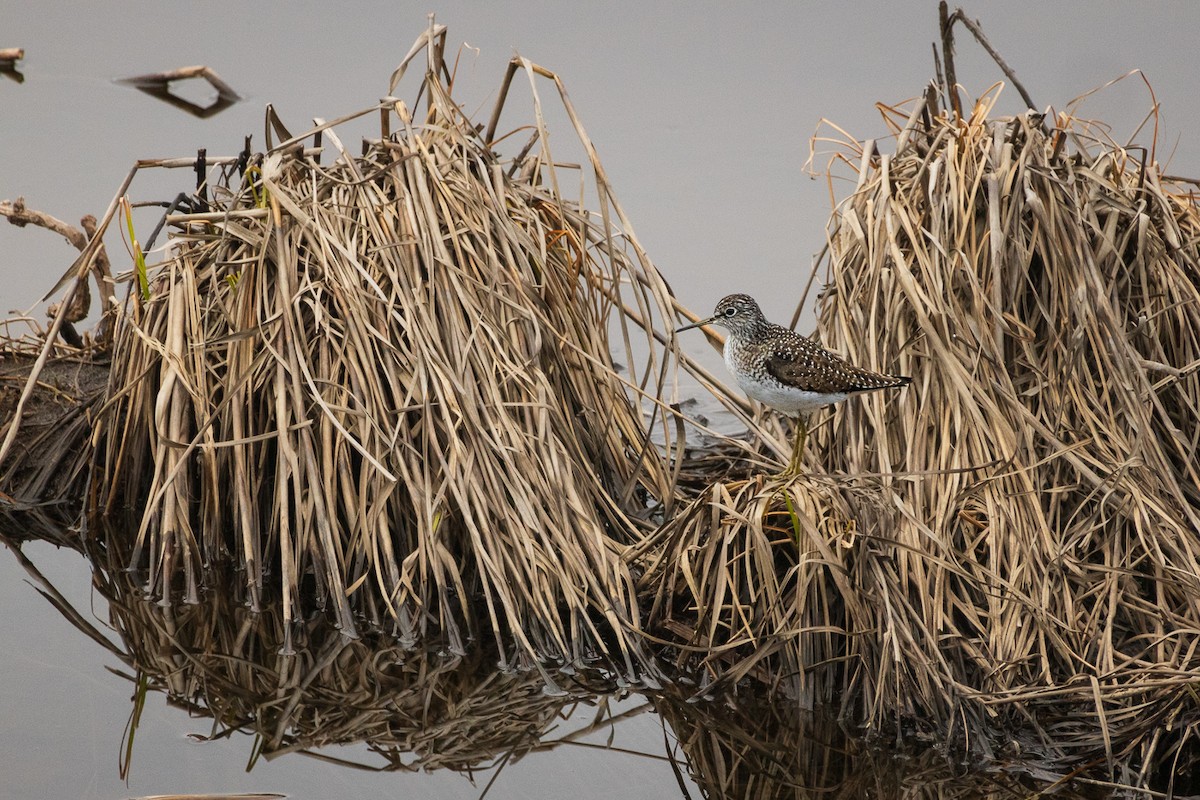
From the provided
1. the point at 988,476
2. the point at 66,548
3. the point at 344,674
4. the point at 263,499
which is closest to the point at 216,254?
the point at 263,499

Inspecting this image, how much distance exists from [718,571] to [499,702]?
0.90 metres

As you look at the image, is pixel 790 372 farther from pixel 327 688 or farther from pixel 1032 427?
pixel 327 688

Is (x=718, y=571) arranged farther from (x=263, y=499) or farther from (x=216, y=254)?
(x=216, y=254)

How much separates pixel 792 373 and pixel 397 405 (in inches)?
59.3

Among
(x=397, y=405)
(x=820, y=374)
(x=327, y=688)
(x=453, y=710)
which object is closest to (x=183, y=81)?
(x=397, y=405)

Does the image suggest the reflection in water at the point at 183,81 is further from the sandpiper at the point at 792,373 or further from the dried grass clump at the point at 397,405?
the sandpiper at the point at 792,373

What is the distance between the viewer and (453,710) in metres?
4.64

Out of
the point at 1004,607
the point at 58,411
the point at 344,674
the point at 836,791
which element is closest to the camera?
the point at 836,791

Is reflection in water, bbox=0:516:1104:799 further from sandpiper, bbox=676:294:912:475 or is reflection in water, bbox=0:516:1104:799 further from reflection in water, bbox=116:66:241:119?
reflection in water, bbox=116:66:241:119

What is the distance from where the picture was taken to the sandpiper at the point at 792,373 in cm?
457

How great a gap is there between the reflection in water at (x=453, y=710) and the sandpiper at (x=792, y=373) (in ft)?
3.20

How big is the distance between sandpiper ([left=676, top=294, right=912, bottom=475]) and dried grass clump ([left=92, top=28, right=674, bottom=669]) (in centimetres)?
53

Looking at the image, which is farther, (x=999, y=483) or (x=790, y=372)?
(x=999, y=483)

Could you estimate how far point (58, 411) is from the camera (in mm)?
6109
